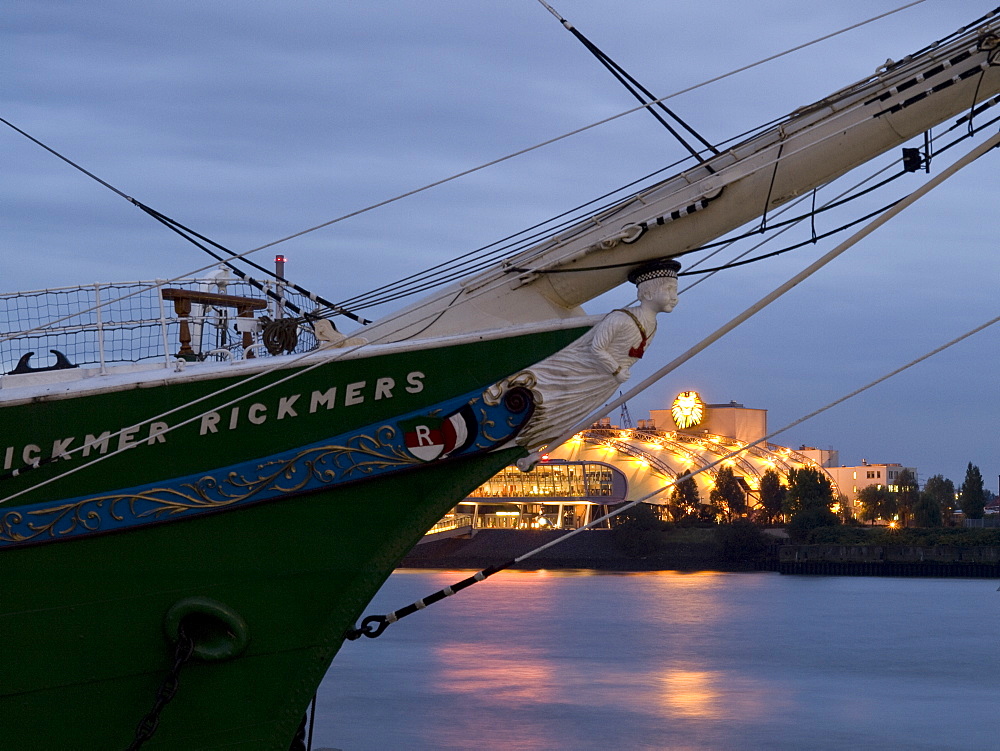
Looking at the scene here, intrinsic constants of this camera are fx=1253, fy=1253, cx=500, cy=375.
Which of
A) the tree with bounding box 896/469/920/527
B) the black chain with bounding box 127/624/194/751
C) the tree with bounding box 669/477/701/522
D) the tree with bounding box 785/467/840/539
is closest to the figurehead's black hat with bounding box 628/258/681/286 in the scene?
the black chain with bounding box 127/624/194/751

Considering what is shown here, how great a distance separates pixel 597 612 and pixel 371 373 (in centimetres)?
4263

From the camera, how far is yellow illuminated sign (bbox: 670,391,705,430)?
95812 millimetres

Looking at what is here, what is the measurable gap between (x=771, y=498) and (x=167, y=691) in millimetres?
78825

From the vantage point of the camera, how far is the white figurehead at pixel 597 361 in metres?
7.62

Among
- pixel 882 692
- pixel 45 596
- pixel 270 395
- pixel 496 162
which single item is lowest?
pixel 882 692

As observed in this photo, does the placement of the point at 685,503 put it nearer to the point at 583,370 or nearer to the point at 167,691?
the point at 583,370

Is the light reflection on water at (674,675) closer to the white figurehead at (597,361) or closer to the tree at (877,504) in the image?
the white figurehead at (597,361)

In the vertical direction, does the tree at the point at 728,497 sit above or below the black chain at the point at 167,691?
above

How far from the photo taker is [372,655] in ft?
115

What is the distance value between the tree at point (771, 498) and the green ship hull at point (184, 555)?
77921 millimetres

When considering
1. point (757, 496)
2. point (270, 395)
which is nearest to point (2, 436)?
point (270, 395)

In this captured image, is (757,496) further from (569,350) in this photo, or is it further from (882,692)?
(569,350)

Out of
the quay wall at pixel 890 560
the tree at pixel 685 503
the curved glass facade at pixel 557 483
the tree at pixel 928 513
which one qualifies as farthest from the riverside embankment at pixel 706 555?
the tree at pixel 928 513

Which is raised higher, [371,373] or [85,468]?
[371,373]
